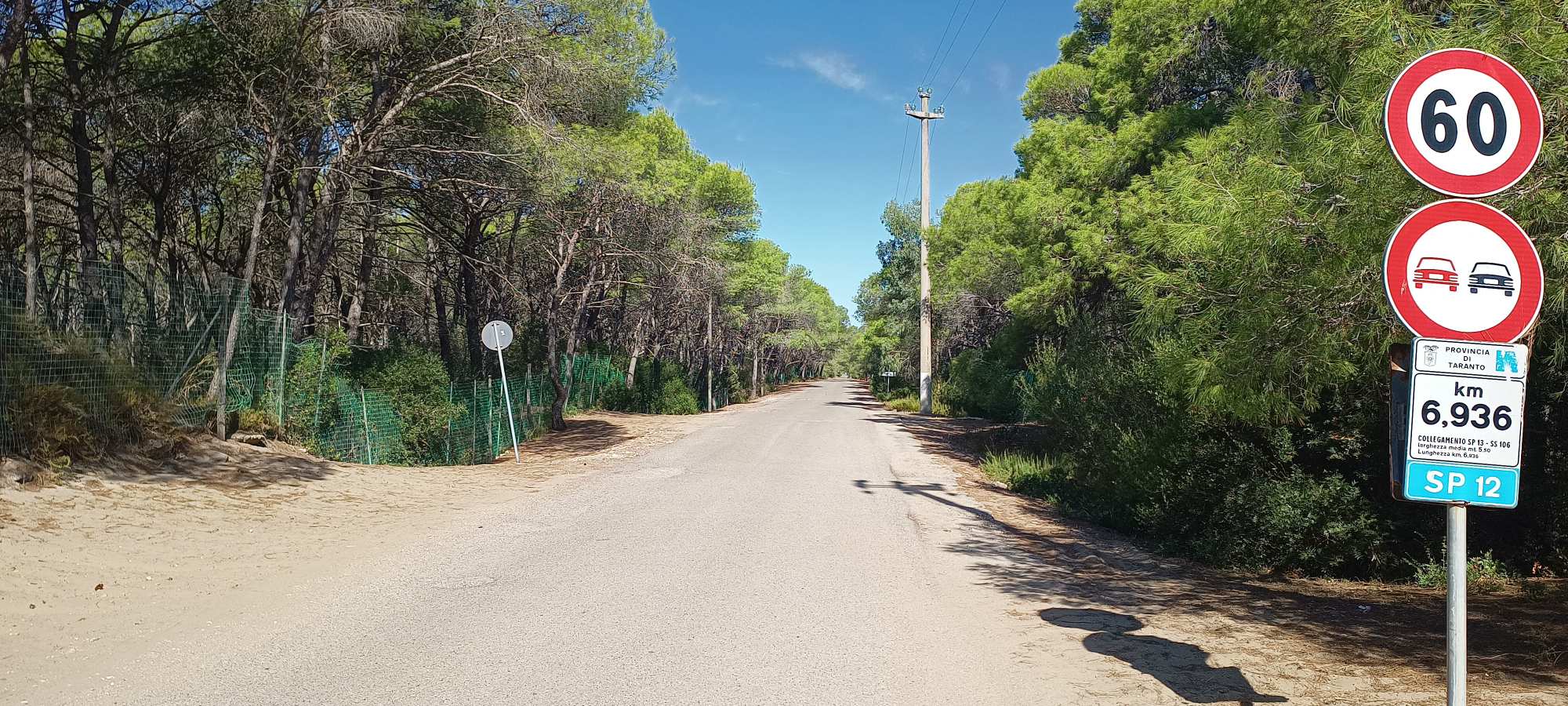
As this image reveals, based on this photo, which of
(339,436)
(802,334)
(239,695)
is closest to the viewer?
(239,695)

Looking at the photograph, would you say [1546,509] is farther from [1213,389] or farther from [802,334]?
[802,334]

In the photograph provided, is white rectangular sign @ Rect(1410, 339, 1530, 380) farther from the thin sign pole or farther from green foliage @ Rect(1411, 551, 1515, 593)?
the thin sign pole

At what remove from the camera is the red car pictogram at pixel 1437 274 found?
2971 mm

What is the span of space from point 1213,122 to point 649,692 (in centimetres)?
1451

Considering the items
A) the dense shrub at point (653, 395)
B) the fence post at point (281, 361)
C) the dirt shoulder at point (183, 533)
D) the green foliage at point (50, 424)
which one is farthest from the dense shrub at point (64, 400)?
the dense shrub at point (653, 395)

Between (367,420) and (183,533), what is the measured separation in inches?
269

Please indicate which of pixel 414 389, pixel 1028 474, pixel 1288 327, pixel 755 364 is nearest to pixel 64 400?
pixel 414 389

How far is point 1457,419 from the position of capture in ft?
9.65

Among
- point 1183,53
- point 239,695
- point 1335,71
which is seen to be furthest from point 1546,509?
point 1183,53

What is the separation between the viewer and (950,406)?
35438mm

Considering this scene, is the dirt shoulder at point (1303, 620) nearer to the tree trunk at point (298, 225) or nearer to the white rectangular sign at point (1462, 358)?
the white rectangular sign at point (1462, 358)

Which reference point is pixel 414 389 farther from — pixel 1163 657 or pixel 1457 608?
pixel 1457 608

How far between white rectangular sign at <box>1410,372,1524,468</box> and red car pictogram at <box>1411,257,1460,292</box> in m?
0.32

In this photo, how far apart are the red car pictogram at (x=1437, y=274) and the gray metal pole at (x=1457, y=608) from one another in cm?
78
